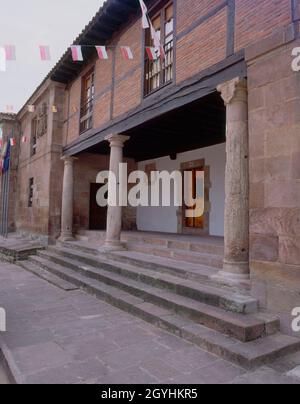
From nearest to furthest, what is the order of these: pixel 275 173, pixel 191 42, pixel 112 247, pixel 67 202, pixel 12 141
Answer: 1. pixel 275 173
2. pixel 191 42
3. pixel 112 247
4. pixel 67 202
5. pixel 12 141

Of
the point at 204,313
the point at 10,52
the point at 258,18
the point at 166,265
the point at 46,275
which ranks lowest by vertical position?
the point at 46,275

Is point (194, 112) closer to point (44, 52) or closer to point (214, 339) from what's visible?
point (44, 52)

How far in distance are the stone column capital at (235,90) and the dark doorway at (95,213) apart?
7.34 m

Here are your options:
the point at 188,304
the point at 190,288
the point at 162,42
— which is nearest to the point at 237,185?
the point at 190,288

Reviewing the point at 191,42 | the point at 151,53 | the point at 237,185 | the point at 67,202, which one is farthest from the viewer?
the point at 67,202

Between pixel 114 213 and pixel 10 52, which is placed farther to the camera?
pixel 114 213

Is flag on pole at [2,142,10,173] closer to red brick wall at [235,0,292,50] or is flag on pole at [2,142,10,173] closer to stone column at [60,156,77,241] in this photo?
stone column at [60,156,77,241]

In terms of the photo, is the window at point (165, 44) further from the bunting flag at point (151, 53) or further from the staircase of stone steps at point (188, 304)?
the staircase of stone steps at point (188, 304)

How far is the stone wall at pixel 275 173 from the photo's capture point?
3.35 m

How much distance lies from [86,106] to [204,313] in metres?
7.62

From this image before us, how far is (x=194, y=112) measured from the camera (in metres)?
5.95

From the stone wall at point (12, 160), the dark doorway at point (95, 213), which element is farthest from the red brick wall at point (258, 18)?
the stone wall at point (12, 160)

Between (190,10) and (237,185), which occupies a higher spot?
(190,10)
